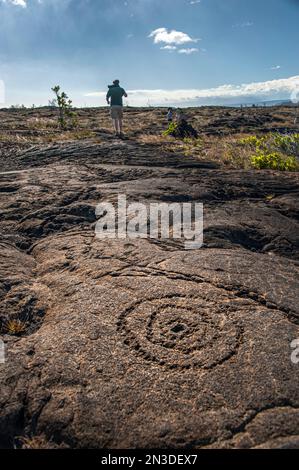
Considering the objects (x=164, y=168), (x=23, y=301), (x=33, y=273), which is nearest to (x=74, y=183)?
(x=164, y=168)

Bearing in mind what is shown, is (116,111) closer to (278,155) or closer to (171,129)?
(171,129)

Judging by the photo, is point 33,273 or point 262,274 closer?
point 262,274

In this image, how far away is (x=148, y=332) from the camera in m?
3.68

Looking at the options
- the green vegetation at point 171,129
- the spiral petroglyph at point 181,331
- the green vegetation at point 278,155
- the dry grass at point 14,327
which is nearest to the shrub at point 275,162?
the green vegetation at point 278,155

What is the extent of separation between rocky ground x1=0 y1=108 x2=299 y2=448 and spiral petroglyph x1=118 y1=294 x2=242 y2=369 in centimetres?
1

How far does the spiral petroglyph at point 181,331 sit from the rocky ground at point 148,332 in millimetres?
12

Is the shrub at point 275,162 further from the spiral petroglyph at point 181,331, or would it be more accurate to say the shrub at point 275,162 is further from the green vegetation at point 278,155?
the spiral petroglyph at point 181,331

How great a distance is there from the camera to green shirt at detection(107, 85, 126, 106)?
15672 millimetres

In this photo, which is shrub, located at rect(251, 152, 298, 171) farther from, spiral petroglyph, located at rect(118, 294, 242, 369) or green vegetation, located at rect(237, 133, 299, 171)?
spiral petroglyph, located at rect(118, 294, 242, 369)

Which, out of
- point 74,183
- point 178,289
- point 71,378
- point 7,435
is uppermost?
point 74,183

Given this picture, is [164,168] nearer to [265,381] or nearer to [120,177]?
[120,177]

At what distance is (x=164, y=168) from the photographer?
9.44 meters
